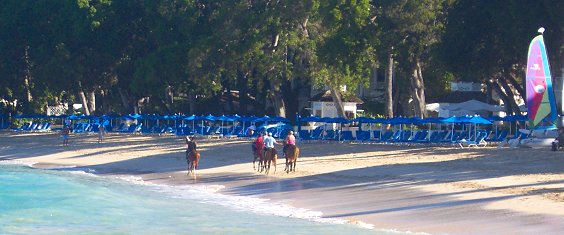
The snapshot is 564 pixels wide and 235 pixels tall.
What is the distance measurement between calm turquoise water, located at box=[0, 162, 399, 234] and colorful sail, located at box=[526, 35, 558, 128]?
11.8 m

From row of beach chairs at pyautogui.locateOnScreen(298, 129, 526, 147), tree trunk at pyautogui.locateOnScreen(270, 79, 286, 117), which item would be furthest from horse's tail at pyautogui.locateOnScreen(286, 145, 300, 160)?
tree trunk at pyautogui.locateOnScreen(270, 79, 286, 117)

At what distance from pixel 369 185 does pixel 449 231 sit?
8.55m

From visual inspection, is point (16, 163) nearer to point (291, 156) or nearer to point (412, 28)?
point (291, 156)

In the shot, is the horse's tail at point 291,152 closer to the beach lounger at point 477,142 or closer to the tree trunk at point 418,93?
the beach lounger at point 477,142

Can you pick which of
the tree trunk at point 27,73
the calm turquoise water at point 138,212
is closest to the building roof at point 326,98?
the tree trunk at point 27,73

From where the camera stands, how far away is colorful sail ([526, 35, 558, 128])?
32.8m

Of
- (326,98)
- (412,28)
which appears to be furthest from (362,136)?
(326,98)

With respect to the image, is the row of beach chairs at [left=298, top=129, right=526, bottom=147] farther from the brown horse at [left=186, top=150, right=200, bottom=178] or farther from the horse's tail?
the brown horse at [left=186, top=150, right=200, bottom=178]

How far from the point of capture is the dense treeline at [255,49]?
41.8 metres

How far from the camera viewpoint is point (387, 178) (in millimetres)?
28609

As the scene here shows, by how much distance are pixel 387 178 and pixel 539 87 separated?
806 centimetres

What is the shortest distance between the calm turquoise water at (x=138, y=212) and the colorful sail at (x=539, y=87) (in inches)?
464

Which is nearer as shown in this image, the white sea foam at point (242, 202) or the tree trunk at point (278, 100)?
the white sea foam at point (242, 202)

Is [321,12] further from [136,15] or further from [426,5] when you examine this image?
A: [136,15]
